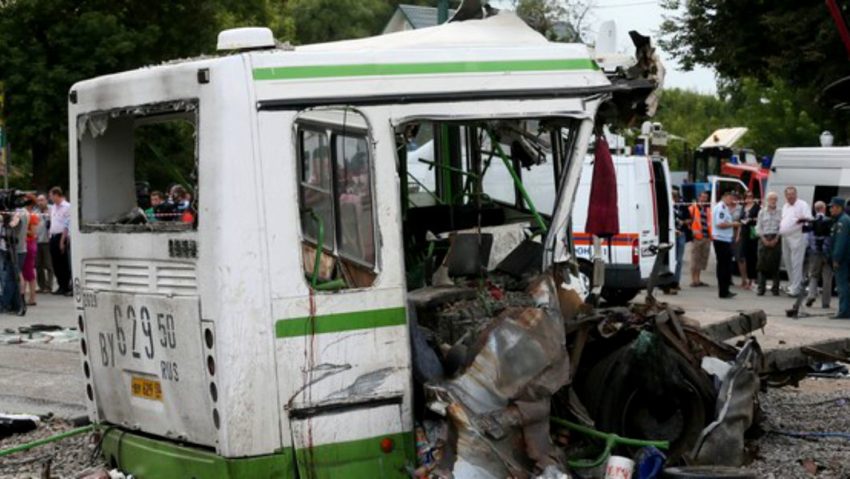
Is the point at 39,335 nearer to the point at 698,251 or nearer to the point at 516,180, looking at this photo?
the point at 516,180

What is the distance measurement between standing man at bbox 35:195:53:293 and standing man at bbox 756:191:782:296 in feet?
41.5

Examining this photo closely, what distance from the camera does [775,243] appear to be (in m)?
24.0

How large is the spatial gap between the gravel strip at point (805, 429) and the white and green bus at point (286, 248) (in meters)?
2.18

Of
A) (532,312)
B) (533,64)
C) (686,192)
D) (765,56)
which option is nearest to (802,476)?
(532,312)

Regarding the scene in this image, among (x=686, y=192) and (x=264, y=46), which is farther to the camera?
(x=686, y=192)

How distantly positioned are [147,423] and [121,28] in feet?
104

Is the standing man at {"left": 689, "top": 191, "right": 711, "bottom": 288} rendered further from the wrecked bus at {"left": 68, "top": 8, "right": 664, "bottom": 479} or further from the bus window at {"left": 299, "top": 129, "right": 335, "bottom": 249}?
the bus window at {"left": 299, "top": 129, "right": 335, "bottom": 249}

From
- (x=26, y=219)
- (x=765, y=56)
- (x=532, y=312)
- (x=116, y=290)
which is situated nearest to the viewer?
(x=532, y=312)

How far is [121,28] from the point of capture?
38344 millimetres

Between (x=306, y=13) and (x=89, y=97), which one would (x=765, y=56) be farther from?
(x=306, y=13)

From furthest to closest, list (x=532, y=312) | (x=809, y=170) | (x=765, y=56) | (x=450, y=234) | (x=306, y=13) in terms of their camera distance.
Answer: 1. (x=306, y=13)
2. (x=765, y=56)
3. (x=809, y=170)
4. (x=450, y=234)
5. (x=532, y=312)

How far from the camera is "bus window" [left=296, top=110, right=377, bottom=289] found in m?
7.45

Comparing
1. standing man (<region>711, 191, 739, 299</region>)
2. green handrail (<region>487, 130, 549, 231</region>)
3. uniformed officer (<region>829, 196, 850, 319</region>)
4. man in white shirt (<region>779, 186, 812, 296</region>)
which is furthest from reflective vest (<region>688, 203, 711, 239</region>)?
green handrail (<region>487, 130, 549, 231</region>)

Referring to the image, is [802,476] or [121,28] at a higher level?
[121,28]
